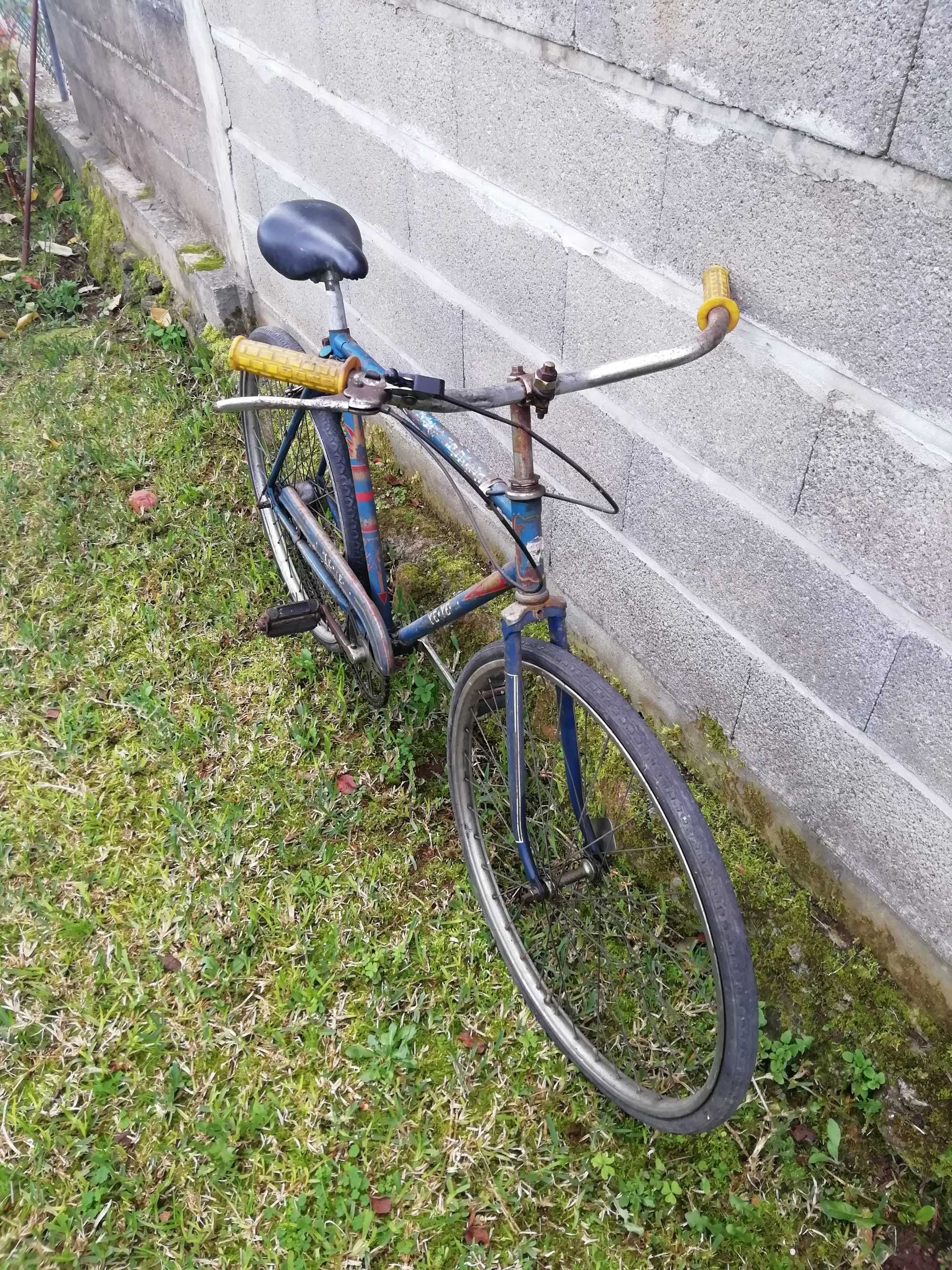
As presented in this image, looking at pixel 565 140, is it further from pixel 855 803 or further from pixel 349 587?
pixel 855 803

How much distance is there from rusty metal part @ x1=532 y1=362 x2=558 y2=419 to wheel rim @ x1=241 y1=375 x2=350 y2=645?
1.09 m

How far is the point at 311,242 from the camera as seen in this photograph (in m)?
2.07

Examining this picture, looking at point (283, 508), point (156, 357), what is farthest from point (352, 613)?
point (156, 357)

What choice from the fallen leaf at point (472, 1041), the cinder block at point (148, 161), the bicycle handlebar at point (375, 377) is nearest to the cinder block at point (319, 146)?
the cinder block at point (148, 161)

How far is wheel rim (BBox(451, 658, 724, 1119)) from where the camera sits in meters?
2.06

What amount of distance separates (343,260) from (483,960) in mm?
1646

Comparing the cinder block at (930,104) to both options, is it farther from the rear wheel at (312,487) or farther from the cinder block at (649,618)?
the rear wheel at (312,487)

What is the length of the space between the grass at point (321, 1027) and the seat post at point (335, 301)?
2.69ft

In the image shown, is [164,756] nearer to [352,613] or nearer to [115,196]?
[352,613]

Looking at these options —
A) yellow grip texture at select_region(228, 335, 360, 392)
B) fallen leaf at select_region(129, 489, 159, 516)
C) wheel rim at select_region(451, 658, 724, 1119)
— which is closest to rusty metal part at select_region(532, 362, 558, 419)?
yellow grip texture at select_region(228, 335, 360, 392)

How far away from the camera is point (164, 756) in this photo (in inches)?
106

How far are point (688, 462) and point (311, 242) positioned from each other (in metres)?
0.96

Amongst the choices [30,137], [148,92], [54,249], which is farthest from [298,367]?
[30,137]

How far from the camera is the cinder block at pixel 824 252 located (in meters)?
1.35
